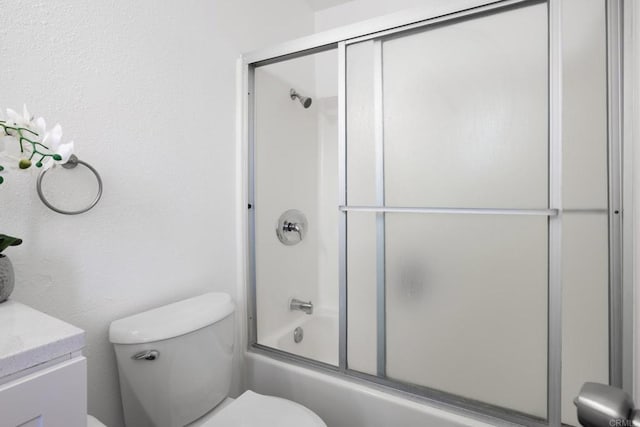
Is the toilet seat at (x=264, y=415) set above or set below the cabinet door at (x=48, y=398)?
below

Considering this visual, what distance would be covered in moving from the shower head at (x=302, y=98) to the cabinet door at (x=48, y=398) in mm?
1659

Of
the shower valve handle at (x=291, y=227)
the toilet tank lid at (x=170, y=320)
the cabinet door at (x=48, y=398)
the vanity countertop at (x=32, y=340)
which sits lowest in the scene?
the toilet tank lid at (x=170, y=320)

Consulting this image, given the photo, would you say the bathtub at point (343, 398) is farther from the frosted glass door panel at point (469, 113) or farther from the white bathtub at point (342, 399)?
the frosted glass door panel at point (469, 113)

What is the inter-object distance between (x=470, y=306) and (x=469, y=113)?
25.8 inches

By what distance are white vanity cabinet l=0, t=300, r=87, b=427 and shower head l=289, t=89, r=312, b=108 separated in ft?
5.28

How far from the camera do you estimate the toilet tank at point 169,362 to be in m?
1.02

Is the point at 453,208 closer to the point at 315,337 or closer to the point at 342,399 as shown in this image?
the point at 342,399

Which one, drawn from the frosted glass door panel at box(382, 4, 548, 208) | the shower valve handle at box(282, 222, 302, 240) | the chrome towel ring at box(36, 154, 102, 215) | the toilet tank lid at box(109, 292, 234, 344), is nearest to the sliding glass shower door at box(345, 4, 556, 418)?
the frosted glass door panel at box(382, 4, 548, 208)

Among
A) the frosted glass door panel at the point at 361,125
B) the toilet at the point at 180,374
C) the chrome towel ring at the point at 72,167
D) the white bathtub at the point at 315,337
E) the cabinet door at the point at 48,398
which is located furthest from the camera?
the white bathtub at the point at 315,337

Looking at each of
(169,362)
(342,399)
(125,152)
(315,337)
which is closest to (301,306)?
(315,337)

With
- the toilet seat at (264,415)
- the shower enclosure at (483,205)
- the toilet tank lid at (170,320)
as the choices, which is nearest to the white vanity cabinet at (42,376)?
the toilet tank lid at (170,320)

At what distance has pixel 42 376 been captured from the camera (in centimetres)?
51

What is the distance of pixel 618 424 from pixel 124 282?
127 centimetres

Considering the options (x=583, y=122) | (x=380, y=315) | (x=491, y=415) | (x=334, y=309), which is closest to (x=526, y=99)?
(x=583, y=122)
